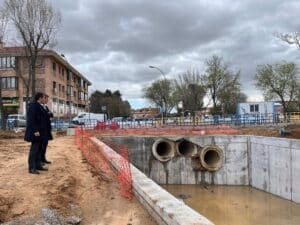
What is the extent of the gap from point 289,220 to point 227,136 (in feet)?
36.8

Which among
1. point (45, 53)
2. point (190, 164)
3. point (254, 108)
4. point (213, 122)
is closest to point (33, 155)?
point (190, 164)

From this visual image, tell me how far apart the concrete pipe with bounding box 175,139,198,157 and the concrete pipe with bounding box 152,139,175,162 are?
41 cm

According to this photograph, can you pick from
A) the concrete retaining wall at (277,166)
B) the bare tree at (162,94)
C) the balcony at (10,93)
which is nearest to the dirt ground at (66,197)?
the concrete retaining wall at (277,166)

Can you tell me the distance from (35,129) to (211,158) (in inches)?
862

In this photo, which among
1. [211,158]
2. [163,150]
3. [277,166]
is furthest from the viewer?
[163,150]

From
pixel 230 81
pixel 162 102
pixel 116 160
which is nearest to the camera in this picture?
pixel 116 160

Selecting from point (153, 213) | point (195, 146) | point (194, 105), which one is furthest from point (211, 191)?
point (194, 105)

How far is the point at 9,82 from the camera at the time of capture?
6550 cm

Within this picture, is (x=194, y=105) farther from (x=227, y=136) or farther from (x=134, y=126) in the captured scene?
(x=227, y=136)

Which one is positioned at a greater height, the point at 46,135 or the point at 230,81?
the point at 230,81

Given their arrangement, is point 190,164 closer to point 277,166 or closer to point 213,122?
point 277,166

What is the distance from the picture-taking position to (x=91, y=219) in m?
6.64

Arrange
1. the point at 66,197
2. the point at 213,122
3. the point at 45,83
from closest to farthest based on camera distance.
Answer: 1. the point at 66,197
2. the point at 213,122
3. the point at 45,83

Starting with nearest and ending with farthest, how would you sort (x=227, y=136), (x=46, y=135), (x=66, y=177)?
(x=66, y=177) → (x=46, y=135) → (x=227, y=136)
